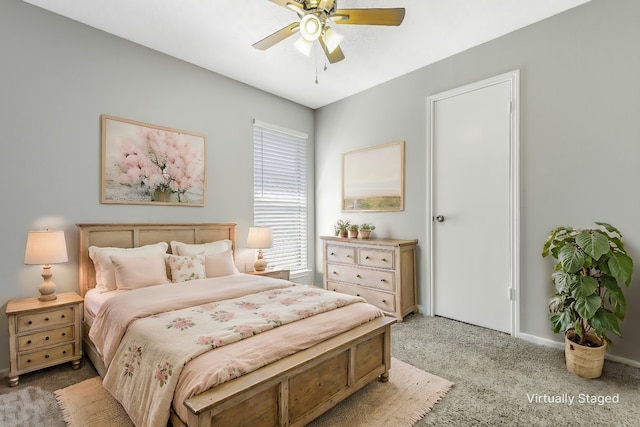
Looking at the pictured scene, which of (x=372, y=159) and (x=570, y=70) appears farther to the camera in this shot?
(x=372, y=159)

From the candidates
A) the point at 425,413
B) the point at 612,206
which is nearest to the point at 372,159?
the point at 612,206

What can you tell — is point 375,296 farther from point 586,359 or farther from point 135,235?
point 135,235

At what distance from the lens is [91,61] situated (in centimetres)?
282

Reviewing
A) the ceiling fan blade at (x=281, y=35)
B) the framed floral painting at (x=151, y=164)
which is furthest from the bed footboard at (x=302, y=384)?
the framed floral painting at (x=151, y=164)

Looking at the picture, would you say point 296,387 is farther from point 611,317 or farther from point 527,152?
point 527,152

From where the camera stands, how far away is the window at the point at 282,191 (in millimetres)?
4195

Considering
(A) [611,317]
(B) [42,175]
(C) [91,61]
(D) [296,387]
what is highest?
(C) [91,61]

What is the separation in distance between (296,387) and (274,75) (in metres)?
3.39

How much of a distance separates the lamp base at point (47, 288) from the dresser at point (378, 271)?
2.74 metres

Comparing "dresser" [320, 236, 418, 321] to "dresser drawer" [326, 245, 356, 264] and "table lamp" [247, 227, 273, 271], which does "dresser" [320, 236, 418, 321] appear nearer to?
"dresser drawer" [326, 245, 356, 264]

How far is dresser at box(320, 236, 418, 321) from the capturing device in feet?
11.1

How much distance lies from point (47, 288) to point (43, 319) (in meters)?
0.24

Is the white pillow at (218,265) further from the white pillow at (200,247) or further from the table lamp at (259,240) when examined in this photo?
the table lamp at (259,240)

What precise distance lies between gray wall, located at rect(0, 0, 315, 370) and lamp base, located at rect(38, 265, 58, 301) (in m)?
0.21
